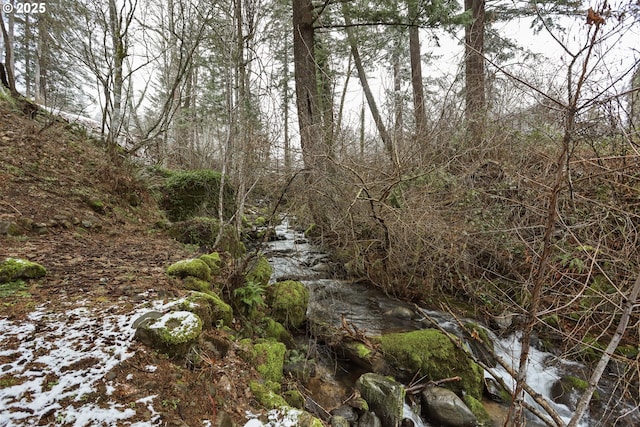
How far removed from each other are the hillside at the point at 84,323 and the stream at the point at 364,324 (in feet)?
4.86

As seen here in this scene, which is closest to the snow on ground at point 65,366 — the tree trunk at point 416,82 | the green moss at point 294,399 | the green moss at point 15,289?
the green moss at point 15,289

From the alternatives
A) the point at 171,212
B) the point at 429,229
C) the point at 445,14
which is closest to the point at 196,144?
the point at 171,212

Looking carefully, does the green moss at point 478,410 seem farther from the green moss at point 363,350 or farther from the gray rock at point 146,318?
the gray rock at point 146,318

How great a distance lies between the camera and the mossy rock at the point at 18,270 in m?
2.53

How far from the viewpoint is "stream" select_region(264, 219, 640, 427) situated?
11.1 ft

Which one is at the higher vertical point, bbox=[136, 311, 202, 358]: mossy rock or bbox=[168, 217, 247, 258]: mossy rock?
bbox=[168, 217, 247, 258]: mossy rock

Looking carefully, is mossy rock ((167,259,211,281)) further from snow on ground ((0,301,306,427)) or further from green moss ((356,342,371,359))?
green moss ((356,342,371,359))

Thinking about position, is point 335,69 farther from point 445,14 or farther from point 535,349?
point 535,349

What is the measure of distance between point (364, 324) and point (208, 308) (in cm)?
282

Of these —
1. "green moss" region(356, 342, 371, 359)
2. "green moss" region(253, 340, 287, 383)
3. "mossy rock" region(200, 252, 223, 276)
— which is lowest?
"green moss" region(356, 342, 371, 359)

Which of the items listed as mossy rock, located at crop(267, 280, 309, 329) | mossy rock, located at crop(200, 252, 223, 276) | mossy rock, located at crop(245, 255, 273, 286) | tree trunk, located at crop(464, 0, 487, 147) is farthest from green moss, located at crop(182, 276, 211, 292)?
tree trunk, located at crop(464, 0, 487, 147)

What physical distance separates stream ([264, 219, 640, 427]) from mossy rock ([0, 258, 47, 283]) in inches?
110

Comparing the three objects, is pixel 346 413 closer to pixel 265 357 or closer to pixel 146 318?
pixel 265 357

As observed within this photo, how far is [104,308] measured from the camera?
2.36 meters
